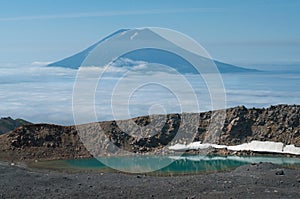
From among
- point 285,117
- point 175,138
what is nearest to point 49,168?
point 175,138

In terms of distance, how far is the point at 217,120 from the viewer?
5791cm

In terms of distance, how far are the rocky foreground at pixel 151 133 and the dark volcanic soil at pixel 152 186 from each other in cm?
1826

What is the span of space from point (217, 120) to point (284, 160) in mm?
12673

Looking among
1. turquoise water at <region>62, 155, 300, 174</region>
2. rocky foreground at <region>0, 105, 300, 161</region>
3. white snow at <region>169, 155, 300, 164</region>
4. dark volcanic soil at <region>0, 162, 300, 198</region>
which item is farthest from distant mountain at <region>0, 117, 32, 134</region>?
dark volcanic soil at <region>0, 162, 300, 198</region>

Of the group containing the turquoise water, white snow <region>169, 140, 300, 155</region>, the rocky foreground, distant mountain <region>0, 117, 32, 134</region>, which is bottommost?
the turquoise water

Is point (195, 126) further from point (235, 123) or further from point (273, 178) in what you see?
point (273, 178)

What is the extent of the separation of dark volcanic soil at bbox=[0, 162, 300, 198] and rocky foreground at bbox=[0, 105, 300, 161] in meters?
18.3

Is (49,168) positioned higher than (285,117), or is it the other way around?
(285,117)

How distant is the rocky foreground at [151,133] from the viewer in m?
52.0

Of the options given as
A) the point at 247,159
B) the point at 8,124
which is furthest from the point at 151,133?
the point at 8,124

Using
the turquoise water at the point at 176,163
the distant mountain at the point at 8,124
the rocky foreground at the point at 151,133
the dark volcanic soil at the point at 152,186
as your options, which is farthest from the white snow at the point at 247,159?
the distant mountain at the point at 8,124

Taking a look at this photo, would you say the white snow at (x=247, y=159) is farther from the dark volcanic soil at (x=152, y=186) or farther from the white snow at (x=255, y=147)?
the dark volcanic soil at (x=152, y=186)

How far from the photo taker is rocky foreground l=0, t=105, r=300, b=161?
52.0m

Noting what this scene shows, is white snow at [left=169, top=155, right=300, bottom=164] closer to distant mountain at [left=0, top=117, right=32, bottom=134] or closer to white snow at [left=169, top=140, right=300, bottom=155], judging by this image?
white snow at [left=169, top=140, right=300, bottom=155]
